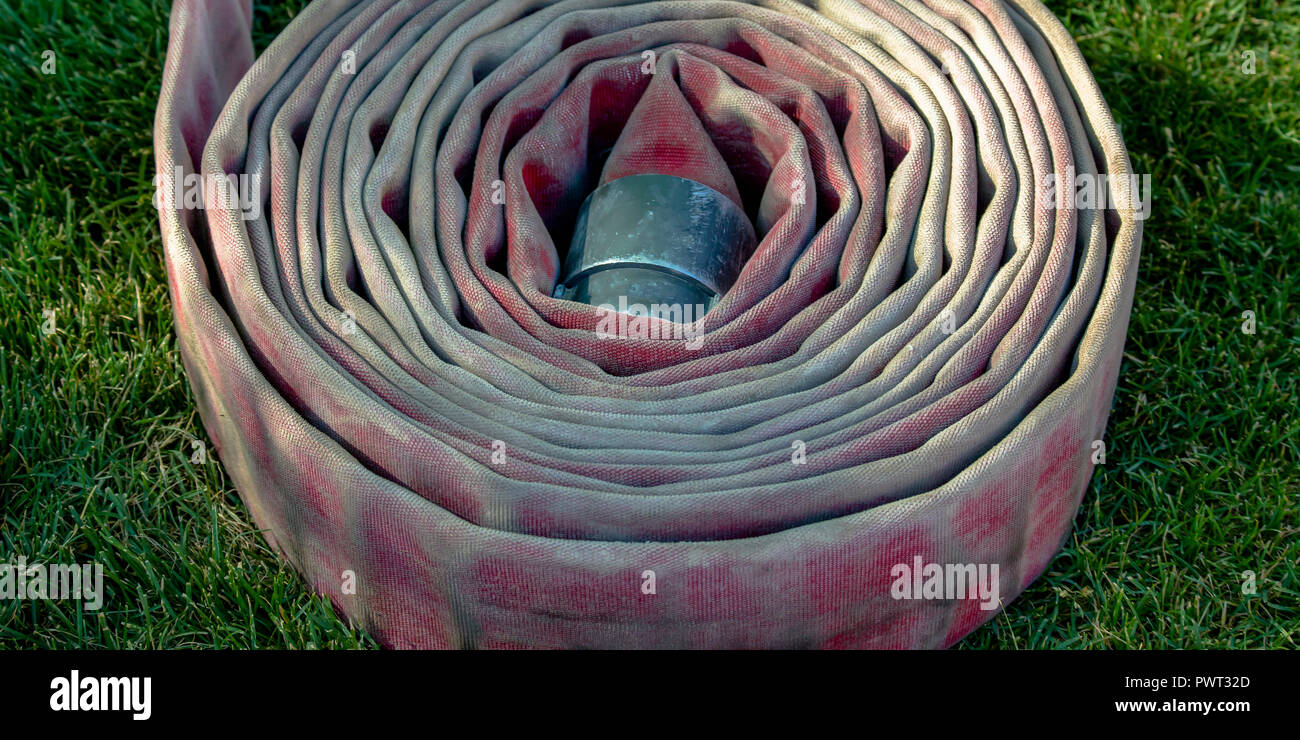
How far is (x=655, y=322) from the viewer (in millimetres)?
2328

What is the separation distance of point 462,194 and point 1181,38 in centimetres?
175

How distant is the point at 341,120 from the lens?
2.58 meters

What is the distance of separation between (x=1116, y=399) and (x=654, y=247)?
0.92 meters

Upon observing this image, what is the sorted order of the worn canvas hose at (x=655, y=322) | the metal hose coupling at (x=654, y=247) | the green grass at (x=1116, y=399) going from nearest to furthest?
1. the worn canvas hose at (x=655, y=322)
2. the green grass at (x=1116, y=399)
3. the metal hose coupling at (x=654, y=247)

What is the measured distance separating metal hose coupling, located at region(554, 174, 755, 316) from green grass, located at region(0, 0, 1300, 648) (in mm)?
729

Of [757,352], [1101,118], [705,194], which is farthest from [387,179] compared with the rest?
[1101,118]

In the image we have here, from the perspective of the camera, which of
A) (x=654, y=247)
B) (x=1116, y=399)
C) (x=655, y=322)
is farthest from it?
(x=1116, y=399)

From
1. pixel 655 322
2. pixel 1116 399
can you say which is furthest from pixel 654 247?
pixel 1116 399

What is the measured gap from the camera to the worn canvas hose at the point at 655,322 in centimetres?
205

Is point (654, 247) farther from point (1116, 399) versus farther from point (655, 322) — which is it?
point (1116, 399)

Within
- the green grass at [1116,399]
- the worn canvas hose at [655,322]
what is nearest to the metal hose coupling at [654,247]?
the worn canvas hose at [655,322]

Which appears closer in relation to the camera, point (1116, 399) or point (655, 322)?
point (655, 322)

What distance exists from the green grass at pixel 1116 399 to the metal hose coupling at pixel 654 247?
0.73m

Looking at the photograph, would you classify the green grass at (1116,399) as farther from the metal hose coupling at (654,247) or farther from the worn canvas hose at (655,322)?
the metal hose coupling at (654,247)
